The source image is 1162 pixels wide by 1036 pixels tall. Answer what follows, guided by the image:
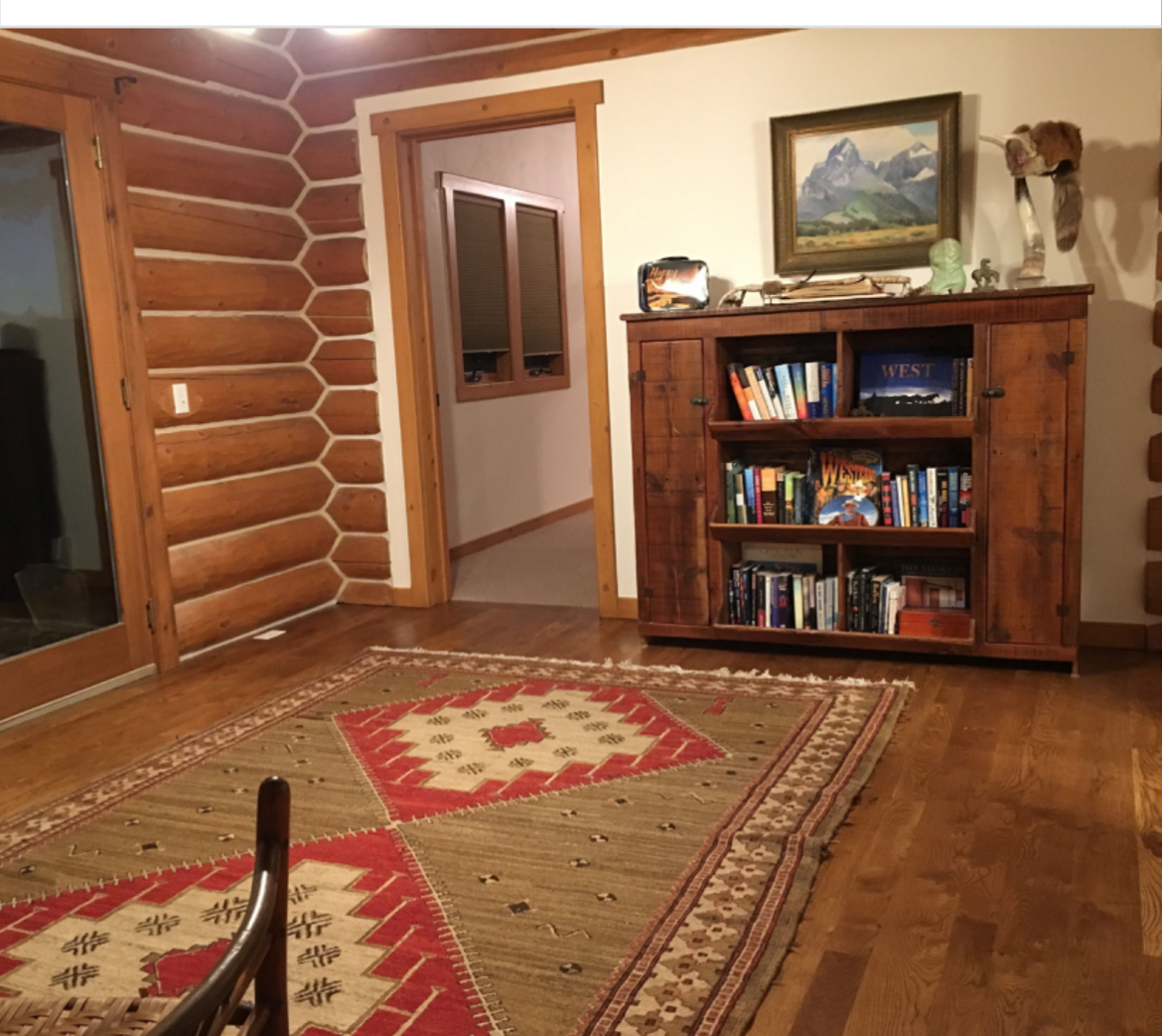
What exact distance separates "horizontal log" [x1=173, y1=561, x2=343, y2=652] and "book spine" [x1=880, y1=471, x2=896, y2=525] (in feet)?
8.73

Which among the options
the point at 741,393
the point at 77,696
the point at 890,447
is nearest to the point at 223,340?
the point at 77,696

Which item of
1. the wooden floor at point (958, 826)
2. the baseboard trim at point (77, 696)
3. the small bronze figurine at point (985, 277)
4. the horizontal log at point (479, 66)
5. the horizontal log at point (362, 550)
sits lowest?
the wooden floor at point (958, 826)

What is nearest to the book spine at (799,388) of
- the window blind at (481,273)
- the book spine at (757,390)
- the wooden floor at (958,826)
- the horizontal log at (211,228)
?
the book spine at (757,390)

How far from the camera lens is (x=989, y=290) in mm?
3586

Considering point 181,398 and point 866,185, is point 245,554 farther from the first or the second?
point 866,185

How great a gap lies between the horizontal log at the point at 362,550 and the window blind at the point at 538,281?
2.18m

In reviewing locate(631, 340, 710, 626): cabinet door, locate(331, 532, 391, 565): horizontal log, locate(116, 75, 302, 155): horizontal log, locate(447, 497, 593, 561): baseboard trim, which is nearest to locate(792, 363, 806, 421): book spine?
locate(631, 340, 710, 626): cabinet door

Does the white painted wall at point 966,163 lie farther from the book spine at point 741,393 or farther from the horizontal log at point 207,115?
the horizontal log at point 207,115

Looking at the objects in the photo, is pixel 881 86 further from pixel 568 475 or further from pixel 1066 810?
pixel 568 475

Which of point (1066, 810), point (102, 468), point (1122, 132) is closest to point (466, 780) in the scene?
point (1066, 810)

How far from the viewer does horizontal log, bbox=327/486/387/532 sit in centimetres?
518

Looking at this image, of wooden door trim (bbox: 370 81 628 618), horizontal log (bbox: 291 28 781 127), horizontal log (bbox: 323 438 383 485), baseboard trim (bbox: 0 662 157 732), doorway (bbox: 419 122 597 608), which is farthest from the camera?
doorway (bbox: 419 122 597 608)

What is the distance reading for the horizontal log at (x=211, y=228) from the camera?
418 cm

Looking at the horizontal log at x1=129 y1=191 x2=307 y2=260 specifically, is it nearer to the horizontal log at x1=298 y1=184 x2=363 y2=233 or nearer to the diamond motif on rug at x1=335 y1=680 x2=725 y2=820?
the horizontal log at x1=298 y1=184 x2=363 y2=233
